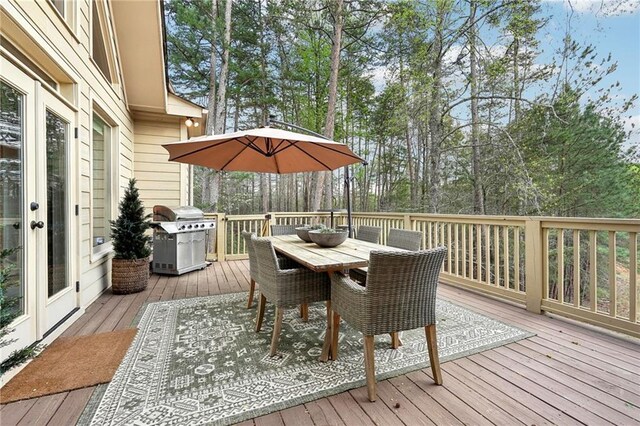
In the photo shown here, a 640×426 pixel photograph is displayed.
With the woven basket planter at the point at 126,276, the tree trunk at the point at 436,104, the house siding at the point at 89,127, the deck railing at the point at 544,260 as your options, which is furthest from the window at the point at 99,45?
the tree trunk at the point at 436,104

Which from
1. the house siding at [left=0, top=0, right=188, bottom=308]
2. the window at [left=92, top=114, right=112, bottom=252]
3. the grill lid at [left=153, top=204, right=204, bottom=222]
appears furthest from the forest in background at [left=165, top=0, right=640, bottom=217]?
the window at [left=92, top=114, right=112, bottom=252]

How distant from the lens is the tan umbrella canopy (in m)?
2.93

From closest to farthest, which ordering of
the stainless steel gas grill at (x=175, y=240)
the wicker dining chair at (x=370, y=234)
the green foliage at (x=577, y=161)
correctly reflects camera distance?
1. the wicker dining chair at (x=370, y=234)
2. the stainless steel gas grill at (x=175, y=240)
3. the green foliage at (x=577, y=161)

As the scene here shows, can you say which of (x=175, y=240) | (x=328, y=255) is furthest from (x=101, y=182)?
(x=328, y=255)

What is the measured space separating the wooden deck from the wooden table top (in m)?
0.76

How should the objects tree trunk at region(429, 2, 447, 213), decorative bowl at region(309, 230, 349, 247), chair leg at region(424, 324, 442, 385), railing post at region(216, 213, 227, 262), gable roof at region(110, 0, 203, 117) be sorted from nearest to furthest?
chair leg at region(424, 324, 442, 385)
decorative bowl at region(309, 230, 349, 247)
gable roof at region(110, 0, 203, 117)
railing post at region(216, 213, 227, 262)
tree trunk at region(429, 2, 447, 213)

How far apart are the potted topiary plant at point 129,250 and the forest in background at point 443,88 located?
3.54 metres

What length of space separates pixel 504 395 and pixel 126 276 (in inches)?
160

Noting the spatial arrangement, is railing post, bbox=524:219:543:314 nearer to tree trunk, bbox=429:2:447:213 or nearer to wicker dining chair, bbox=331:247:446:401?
wicker dining chair, bbox=331:247:446:401

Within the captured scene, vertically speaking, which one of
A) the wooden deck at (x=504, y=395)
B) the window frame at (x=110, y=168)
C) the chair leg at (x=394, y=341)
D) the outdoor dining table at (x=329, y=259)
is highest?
the window frame at (x=110, y=168)

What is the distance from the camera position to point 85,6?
10.3ft

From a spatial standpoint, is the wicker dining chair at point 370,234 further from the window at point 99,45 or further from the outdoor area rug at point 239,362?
the window at point 99,45

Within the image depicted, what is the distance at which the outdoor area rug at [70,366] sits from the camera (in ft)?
5.65

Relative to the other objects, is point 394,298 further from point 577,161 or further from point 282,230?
point 577,161
